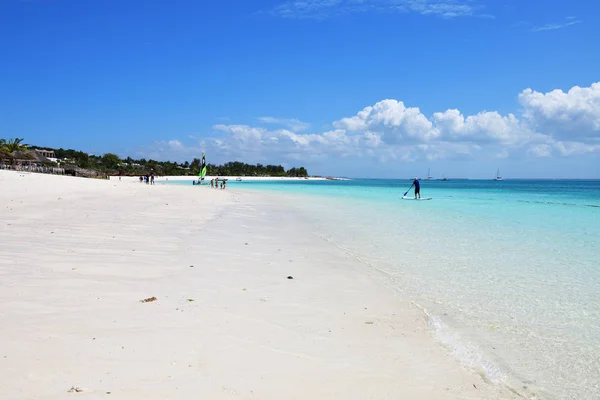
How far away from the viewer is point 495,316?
5645 mm

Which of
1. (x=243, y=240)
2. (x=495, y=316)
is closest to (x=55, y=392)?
(x=495, y=316)

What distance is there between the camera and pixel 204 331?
Answer: 172 inches

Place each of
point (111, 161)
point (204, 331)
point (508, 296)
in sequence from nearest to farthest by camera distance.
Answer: point (204, 331) < point (508, 296) < point (111, 161)

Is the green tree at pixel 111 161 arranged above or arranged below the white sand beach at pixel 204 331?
above

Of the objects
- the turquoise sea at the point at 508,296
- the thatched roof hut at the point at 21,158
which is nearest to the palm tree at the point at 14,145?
the thatched roof hut at the point at 21,158

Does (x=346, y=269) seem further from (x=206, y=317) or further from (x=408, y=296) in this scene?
(x=206, y=317)

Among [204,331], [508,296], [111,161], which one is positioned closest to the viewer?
[204,331]

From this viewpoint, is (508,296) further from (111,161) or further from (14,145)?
(111,161)

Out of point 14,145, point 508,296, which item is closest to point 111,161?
point 14,145

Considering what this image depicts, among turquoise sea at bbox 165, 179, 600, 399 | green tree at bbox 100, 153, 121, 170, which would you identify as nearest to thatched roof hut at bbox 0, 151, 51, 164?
green tree at bbox 100, 153, 121, 170

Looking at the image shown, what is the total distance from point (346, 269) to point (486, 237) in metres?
7.36

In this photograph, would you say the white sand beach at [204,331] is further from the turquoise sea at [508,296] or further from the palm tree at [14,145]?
the palm tree at [14,145]

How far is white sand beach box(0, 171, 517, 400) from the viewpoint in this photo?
130 inches

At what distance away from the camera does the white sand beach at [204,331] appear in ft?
10.8
